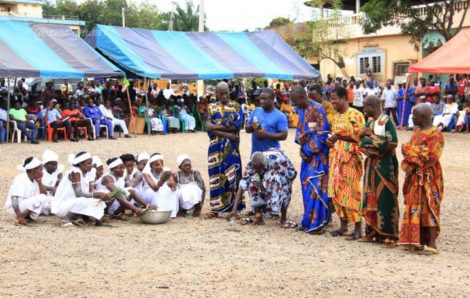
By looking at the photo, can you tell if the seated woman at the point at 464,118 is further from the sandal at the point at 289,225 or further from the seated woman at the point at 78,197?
the seated woman at the point at 78,197

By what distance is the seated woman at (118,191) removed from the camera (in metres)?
7.43

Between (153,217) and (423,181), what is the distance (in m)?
3.01

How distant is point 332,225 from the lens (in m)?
7.54

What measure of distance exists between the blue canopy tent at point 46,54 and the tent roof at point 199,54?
80cm

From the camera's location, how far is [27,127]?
16.9 metres

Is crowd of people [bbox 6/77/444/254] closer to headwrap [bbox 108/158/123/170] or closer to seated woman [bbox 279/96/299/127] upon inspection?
headwrap [bbox 108/158/123/170]

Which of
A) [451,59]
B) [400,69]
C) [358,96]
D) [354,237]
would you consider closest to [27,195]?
[354,237]

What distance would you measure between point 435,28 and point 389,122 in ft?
63.4

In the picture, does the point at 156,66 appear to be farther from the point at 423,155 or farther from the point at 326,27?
the point at 326,27

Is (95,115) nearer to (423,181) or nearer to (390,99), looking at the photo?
(390,99)

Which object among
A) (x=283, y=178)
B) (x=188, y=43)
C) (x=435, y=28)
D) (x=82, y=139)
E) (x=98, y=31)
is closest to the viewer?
(x=283, y=178)

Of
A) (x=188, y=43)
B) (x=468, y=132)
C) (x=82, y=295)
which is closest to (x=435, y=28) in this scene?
(x=468, y=132)

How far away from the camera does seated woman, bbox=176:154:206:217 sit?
7953 millimetres

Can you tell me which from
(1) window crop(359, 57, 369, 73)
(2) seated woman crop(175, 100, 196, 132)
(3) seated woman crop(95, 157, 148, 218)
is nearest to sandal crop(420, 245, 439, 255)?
(3) seated woman crop(95, 157, 148, 218)
